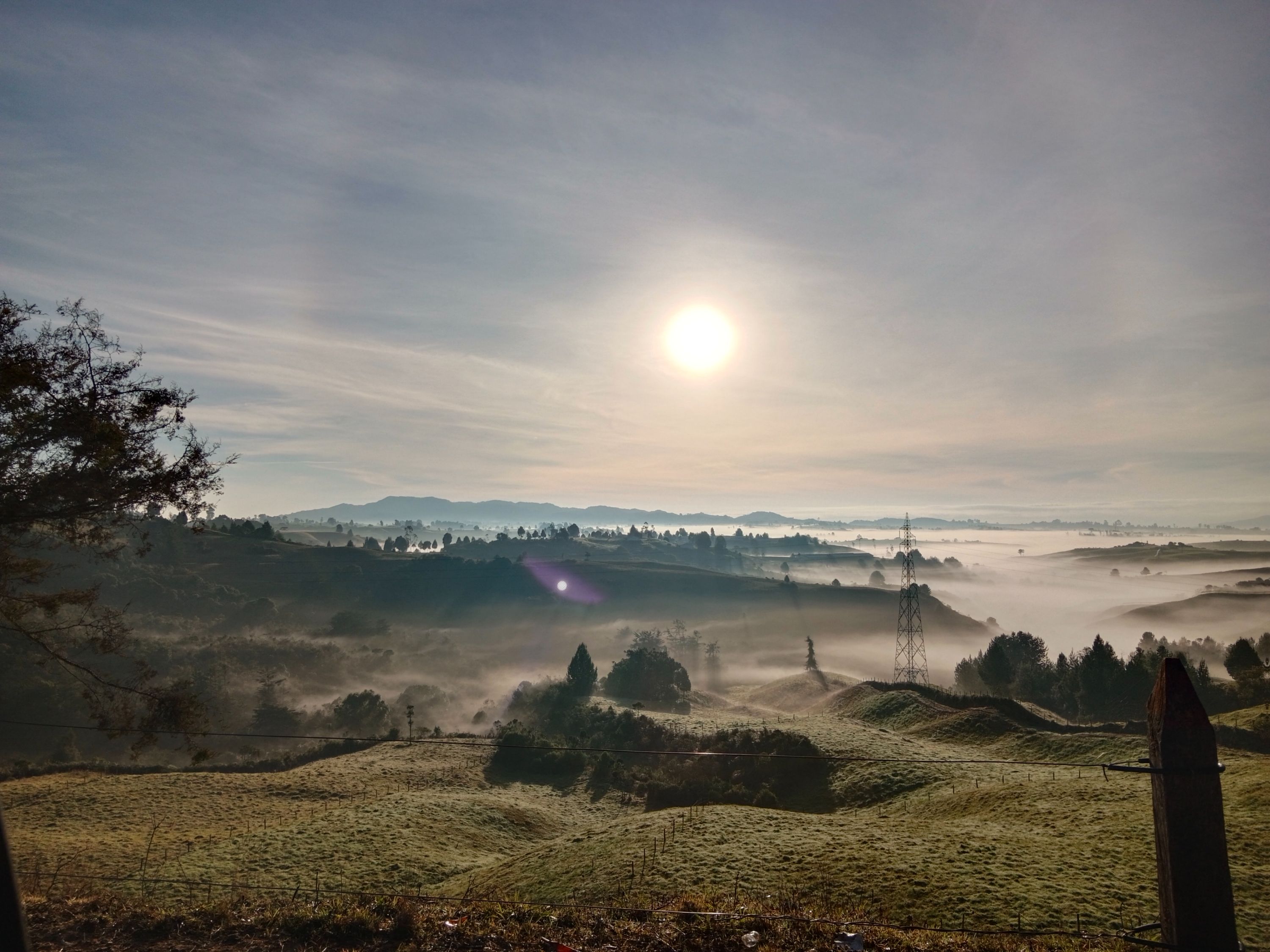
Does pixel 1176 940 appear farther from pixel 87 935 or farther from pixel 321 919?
pixel 87 935

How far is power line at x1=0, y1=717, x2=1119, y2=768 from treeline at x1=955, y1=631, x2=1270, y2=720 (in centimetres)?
3807

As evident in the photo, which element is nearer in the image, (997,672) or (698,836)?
(698,836)

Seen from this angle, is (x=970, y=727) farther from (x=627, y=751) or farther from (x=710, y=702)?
(x=710, y=702)

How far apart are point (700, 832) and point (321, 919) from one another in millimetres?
18185

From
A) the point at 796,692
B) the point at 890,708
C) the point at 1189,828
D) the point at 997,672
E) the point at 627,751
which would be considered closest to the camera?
the point at 1189,828

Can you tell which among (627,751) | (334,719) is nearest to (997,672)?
(334,719)

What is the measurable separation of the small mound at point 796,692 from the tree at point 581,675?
29.9 metres

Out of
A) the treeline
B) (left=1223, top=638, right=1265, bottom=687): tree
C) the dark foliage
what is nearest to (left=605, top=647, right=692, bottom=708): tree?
the dark foliage

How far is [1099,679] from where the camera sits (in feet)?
316

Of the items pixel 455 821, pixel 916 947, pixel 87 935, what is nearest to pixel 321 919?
pixel 87 935

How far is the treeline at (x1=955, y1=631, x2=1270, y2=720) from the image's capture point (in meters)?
80.2

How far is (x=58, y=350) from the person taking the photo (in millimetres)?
18609

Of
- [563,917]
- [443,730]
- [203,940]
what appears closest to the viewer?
[203,940]

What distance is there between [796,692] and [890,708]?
148 ft
